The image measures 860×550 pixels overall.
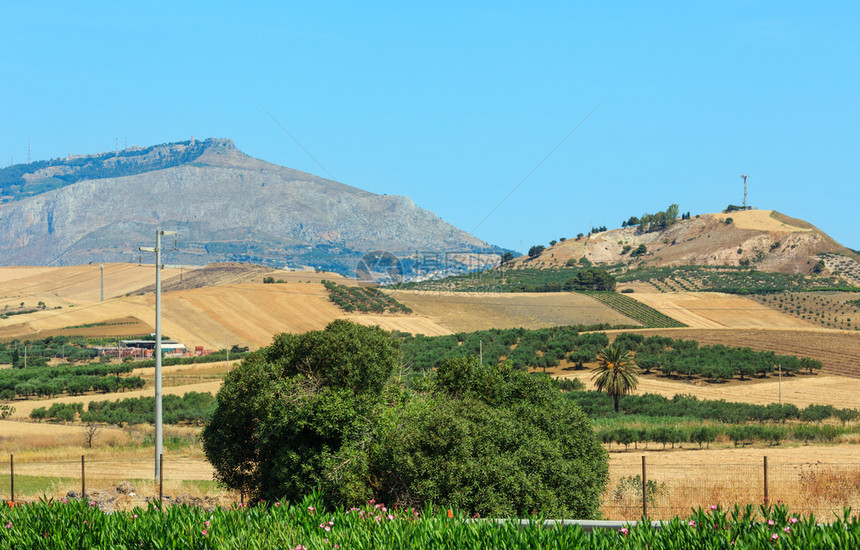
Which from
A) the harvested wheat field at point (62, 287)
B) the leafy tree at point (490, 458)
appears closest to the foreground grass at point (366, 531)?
the leafy tree at point (490, 458)

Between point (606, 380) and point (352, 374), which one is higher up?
point (352, 374)

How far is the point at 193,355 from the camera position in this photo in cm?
8831

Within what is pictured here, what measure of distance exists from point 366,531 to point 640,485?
17.9 meters

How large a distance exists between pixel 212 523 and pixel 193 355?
79223mm

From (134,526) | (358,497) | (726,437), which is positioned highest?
(134,526)

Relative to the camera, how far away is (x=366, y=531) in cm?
1225

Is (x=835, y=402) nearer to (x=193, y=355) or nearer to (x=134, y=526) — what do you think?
(x=134, y=526)

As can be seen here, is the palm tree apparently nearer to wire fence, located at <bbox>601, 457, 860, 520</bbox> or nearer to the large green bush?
wire fence, located at <bbox>601, 457, 860, 520</bbox>

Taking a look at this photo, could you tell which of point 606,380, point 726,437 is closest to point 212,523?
point 726,437

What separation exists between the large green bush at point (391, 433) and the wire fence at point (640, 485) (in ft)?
7.73

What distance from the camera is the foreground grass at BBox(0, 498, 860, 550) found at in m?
11.0

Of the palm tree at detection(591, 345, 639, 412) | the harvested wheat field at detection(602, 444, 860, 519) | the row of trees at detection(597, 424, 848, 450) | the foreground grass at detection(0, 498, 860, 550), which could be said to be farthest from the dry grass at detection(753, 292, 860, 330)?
the foreground grass at detection(0, 498, 860, 550)

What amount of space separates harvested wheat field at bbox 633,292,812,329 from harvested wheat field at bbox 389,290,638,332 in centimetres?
982

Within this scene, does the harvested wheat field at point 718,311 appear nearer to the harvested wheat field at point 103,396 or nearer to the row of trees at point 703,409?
the row of trees at point 703,409
